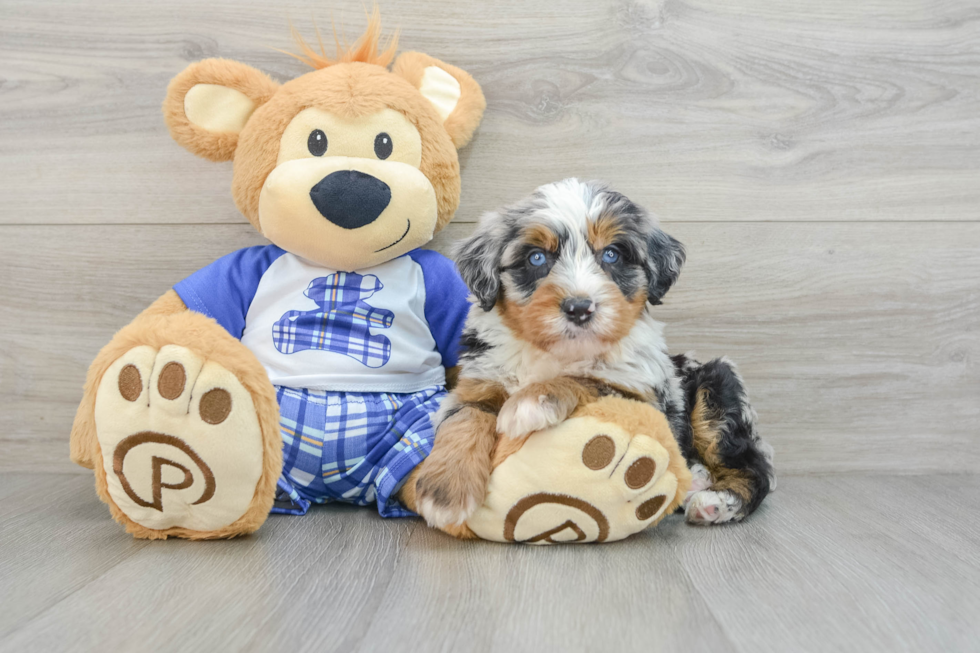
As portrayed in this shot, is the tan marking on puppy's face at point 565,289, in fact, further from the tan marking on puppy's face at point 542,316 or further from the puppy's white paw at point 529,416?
the puppy's white paw at point 529,416

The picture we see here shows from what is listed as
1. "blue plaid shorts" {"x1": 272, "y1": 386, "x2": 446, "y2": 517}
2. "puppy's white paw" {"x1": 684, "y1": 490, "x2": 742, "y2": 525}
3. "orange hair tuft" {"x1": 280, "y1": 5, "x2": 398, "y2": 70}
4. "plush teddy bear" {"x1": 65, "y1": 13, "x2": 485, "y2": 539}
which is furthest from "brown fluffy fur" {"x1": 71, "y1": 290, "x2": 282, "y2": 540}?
"puppy's white paw" {"x1": 684, "y1": 490, "x2": 742, "y2": 525}

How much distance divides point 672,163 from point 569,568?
136cm

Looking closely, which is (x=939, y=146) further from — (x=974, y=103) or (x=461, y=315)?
(x=461, y=315)

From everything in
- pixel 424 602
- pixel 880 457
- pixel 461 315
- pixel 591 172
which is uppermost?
pixel 591 172

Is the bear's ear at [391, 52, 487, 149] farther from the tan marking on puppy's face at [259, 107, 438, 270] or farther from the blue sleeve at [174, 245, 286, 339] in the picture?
the blue sleeve at [174, 245, 286, 339]

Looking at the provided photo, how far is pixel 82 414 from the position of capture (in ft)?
5.54

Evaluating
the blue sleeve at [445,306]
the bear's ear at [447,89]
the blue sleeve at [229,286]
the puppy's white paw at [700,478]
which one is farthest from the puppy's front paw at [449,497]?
the bear's ear at [447,89]

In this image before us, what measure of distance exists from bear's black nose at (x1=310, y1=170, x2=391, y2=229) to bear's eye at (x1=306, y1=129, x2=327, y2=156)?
11 centimetres

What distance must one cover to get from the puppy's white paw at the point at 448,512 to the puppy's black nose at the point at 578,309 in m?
0.45

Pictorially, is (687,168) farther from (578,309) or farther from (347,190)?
(347,190)

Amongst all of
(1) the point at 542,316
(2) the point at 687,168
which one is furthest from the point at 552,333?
(2) the point at 687,168

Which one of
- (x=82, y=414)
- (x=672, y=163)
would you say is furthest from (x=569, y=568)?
(x=672, y=163)

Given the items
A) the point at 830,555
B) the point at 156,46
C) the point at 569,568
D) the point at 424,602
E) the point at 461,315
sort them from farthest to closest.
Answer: the point at 156,46 → the point at 461,315 → the point at 830,555 → the point at 569,568 → the point at 424,602

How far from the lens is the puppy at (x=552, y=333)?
1536 mm
